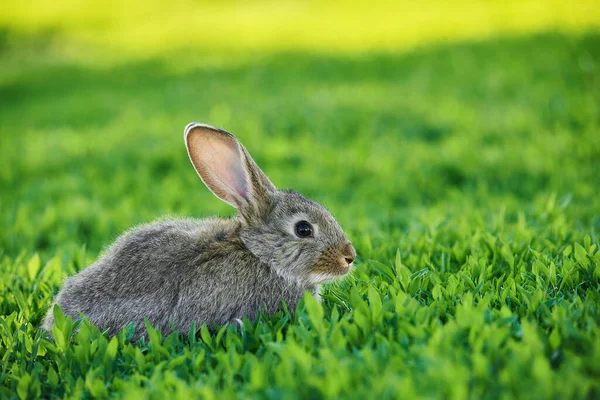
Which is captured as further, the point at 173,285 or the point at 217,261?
the point at 217,261

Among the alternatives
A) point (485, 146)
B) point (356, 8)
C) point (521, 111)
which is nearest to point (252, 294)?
point (485, 146)

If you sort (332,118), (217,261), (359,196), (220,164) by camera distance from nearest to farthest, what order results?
(217,261) → (220,164) → (359,196) → (332,118)

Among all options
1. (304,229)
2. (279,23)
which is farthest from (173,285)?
(279,23)

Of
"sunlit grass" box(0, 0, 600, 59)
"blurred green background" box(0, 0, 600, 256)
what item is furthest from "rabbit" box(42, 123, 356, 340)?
"sunlit grass" box(0, 0, 600, 59)

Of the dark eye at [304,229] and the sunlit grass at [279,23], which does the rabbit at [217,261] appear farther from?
the sunlit grass at [279,23]

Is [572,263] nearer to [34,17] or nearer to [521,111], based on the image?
[521,111]

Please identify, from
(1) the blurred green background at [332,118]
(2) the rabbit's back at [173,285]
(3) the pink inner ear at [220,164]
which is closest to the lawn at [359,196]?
(1) the blurred green background at [332,118]

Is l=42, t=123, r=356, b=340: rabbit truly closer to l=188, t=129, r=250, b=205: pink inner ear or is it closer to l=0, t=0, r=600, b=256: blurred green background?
l=188, t=129, r=250, b=205: pink inner ear

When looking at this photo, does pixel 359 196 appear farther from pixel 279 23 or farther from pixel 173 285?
pixel 279 23
